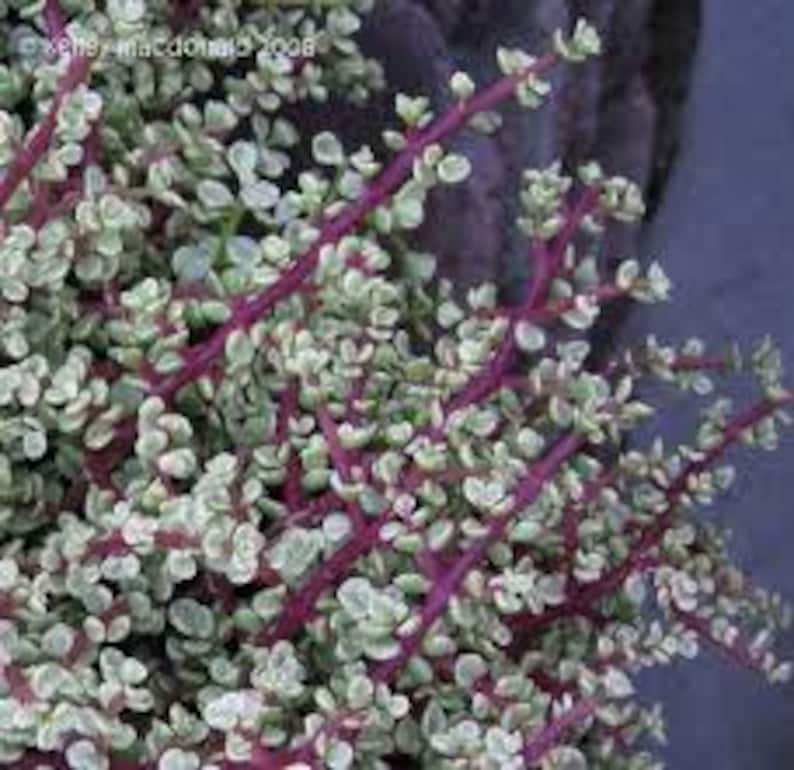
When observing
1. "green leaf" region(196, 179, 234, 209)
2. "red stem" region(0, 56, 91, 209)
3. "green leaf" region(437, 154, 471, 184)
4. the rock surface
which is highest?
the rock surface

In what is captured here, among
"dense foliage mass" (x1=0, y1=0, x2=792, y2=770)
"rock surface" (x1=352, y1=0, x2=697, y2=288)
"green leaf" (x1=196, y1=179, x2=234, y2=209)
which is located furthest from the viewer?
"rock surface" (x1=352, y1=0, x2=697, y2=288)

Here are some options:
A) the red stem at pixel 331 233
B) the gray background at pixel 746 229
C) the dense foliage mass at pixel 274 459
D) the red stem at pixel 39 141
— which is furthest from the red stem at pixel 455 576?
the gray background at pixel 746 229

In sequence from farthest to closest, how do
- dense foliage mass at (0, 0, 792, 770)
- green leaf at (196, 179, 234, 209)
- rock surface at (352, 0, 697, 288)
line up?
rock surface at (352, 0, 697, 288) < green leaf at (196, 179, 234, 209) < dense foliage mass at (0, 0, 792, 770)

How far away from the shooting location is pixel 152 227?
1320mm

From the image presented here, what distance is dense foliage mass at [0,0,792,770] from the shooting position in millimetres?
1146

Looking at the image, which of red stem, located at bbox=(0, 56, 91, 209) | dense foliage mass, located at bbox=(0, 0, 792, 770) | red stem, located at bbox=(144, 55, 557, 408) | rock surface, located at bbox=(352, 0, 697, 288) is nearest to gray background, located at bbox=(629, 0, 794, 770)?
rock surface, located at bbox=(352, 0, 697, 288)

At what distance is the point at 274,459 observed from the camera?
3.98 feet

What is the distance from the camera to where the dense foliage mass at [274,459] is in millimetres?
1146

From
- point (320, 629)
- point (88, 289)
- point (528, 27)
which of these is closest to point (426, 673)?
point (320, 629)

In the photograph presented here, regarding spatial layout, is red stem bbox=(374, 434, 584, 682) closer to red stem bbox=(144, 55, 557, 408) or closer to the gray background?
red stem bbox=(144, 55, 557, 408)

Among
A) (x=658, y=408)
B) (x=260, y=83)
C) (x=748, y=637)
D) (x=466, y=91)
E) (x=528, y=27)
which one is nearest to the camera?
(x=466, y=91)

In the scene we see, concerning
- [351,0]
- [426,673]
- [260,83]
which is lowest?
[426,673]

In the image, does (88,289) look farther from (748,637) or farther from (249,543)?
(748,637)

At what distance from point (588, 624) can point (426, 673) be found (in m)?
0.20
